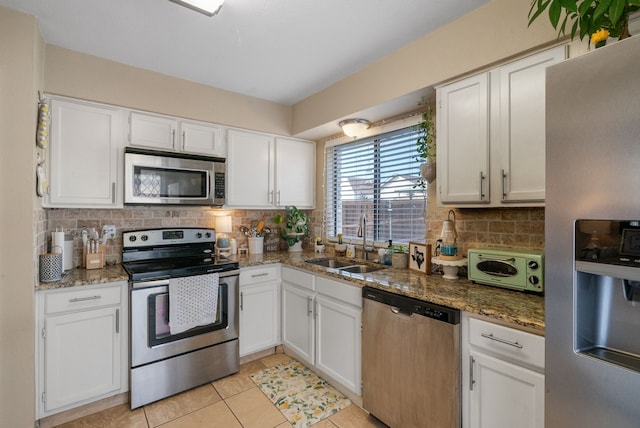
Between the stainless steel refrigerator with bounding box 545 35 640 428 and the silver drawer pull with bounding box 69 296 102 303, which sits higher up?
the stainless steel refrigerator with bounding box 545 35 640 428

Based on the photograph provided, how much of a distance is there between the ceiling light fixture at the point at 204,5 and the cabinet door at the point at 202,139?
1198 millimetres

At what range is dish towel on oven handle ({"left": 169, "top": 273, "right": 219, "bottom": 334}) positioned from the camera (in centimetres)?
223

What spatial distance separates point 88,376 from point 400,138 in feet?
9.56

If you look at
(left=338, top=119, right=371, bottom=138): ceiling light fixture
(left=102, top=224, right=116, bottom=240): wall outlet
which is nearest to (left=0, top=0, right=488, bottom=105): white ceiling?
(left=338, top=119, right=371, bottom=138): ceiling light fixture

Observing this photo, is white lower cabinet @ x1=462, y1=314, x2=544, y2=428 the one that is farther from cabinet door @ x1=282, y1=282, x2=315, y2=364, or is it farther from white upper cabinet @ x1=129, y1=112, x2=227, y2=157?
white upper cabinet @ x1=129, y1=112, x2=227, y2=157

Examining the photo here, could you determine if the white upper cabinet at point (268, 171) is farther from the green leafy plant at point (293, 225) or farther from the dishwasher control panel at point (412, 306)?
the dishwasher control panel at point (412, 306)

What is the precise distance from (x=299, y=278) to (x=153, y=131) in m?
1.74

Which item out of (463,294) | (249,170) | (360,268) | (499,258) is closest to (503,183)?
(499,258)

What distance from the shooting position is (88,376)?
2.02 m

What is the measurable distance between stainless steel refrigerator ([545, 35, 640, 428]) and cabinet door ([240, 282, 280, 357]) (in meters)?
2.16

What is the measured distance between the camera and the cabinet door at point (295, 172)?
3.29 metres

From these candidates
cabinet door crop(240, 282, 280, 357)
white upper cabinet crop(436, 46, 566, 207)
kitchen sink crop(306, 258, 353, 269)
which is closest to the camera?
white upper cabinet crop(436, 46, 566, 207)

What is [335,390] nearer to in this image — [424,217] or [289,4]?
[424,217]

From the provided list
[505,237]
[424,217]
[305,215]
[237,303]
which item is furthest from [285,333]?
[505,237]
